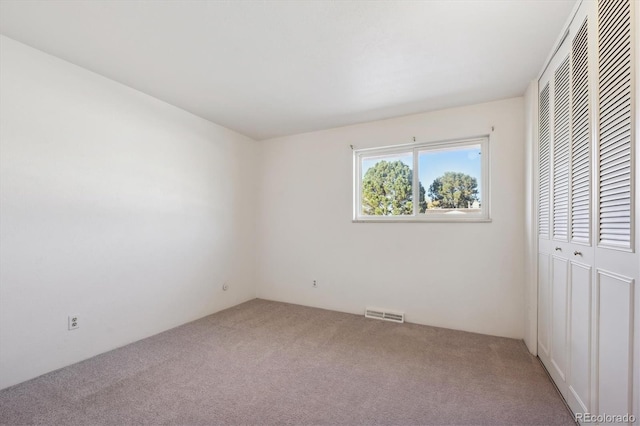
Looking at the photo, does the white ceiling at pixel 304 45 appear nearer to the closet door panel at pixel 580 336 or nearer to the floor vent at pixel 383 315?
the closet door panel at pixel 580 336

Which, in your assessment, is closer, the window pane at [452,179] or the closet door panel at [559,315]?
the closet door panel at [559,315]

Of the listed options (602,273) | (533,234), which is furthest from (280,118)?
(602,273)

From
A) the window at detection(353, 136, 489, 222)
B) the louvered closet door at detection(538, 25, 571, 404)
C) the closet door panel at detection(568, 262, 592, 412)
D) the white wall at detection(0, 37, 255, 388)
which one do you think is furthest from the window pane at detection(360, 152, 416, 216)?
the white wall at detection(0, 37, 255, 388)

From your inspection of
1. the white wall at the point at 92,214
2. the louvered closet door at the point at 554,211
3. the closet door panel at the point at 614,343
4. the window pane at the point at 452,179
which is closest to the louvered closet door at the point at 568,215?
the louvered closet door at the point at 554,211

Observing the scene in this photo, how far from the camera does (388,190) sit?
139 inches

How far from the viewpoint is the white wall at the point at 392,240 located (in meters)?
2.84

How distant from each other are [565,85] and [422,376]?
2236mm

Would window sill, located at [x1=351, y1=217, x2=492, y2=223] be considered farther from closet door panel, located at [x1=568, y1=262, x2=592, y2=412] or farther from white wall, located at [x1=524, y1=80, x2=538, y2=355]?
closet door panel, located at [x1=568, y1=262, x2=592, y2=412]

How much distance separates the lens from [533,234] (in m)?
2.48

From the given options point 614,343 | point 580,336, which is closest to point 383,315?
point 580,336

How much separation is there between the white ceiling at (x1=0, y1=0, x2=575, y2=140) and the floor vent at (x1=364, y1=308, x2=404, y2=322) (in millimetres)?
2376

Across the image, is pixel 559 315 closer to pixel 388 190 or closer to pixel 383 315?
pixel 383 315

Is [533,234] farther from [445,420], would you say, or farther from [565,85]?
[445,420]

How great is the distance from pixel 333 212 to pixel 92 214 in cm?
253
